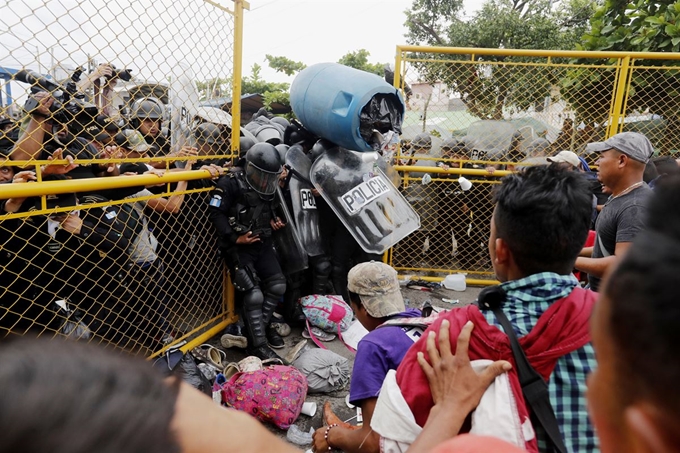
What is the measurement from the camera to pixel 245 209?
12.7ft

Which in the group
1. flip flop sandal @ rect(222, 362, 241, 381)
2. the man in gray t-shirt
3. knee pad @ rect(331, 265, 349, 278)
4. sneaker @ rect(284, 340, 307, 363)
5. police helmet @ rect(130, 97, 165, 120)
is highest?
police helmet @ rect(130, 97, 165, 120)

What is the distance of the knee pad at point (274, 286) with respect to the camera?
4.13 meters

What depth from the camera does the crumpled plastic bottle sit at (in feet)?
9.63

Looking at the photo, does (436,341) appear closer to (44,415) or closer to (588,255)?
(44,415)

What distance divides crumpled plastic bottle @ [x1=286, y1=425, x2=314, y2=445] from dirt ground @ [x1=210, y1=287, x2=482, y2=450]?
3cm

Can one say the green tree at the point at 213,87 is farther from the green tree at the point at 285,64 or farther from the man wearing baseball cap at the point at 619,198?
the green tree at the point at 285,64

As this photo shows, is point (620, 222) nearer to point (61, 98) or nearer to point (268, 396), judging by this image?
point (268, 396)

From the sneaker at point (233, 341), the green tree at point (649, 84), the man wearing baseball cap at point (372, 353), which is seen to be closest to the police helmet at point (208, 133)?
the sneaker at point (233, 341)

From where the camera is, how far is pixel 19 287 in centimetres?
280

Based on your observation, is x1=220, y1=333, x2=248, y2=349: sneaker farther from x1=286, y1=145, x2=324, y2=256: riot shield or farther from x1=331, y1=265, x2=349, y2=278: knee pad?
x1=331, y1=265, x2=349, y2=278: knee pad

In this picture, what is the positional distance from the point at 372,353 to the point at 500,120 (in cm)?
420

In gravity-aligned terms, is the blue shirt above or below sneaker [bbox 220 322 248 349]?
above

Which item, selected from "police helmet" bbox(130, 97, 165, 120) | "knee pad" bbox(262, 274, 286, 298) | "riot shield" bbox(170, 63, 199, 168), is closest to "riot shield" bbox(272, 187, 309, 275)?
"knee pad" bbox(262, 274, 286, 298)

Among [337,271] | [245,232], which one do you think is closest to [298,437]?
[245,232]
